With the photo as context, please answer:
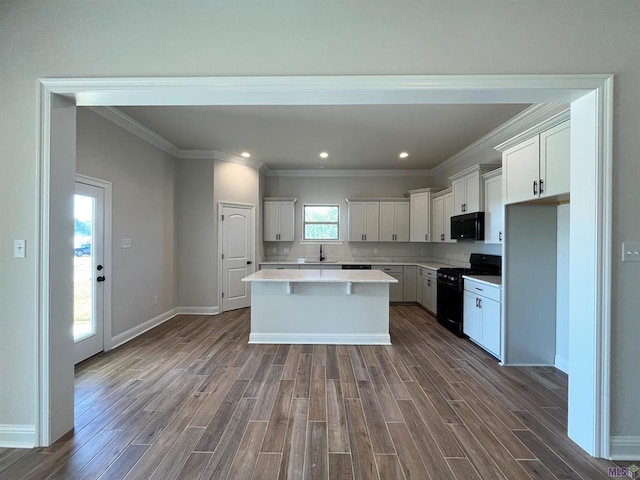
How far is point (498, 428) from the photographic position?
2129mm

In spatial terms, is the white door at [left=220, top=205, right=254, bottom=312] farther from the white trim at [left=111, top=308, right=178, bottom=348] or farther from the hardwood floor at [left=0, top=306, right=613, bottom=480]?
the hardwood floor at [left=0, top=306, right=613, bottom=480]

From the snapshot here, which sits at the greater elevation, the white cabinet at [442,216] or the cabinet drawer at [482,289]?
the white cabinet at [442,216]

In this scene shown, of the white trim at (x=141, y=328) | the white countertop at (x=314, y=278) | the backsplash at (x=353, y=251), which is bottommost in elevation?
the white trim at (x=141, y=328)

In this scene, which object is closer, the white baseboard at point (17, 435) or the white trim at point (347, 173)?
the white baseboard at point (17, 435)

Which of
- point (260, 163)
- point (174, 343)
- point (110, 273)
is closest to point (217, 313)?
point (174, 343)

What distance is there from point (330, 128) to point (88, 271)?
11.4 feet

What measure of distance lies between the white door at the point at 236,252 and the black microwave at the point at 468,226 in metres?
3.75

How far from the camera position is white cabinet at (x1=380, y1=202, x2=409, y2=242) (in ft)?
21.0

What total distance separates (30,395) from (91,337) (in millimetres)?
1653

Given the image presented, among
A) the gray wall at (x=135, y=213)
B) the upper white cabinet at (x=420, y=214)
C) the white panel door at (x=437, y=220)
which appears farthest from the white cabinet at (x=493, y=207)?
the gray wall at (x=135, y=213)

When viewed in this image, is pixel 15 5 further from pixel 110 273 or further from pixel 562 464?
pixel 562 464

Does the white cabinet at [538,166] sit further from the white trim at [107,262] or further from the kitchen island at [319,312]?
the white trim at [107,262]

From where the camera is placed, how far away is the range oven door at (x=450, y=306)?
13.6 ft

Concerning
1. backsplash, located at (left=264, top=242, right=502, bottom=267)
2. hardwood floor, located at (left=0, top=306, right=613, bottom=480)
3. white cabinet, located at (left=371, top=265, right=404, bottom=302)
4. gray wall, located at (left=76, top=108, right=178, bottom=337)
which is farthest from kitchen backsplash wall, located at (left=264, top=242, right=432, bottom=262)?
Result: hardwood floor, located at (left=0, top=306, right=613, bottom=480)
